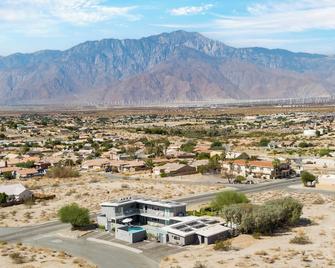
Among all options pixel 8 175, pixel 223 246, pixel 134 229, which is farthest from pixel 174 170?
pixel 223 246

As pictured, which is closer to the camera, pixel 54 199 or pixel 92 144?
pixel 54 199

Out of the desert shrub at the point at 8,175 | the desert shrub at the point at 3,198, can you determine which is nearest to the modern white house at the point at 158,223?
the desert shrub at the point at 3,198

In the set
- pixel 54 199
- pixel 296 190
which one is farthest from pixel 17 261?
pixel 296 190

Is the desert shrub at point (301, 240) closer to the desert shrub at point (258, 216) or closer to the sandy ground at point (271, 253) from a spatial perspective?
the sandy ground at point (271, 253)

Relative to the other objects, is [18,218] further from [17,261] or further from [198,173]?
[198,173]

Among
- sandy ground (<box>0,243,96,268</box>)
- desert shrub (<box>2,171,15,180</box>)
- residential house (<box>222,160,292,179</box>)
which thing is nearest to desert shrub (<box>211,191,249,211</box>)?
sandy ground (<box>0,243,96,268</box>)

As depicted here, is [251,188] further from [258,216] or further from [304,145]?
[304,145]

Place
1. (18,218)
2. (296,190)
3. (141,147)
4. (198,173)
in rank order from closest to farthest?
(18,218) → (296,190) → (198,173) → (141,147)
